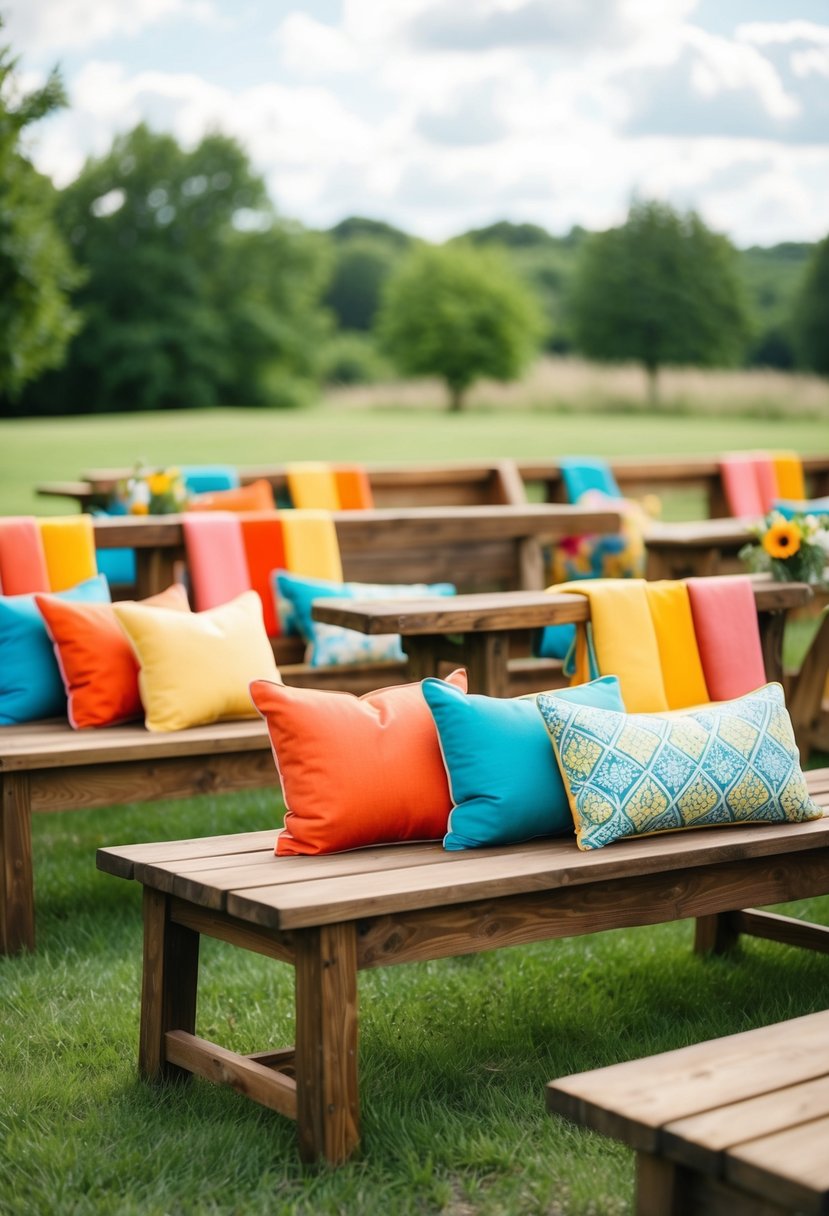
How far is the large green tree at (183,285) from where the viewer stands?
32438 millimetres

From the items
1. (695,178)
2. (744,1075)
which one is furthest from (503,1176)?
(695,178)

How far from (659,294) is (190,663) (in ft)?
115

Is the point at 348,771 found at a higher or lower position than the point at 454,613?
lower

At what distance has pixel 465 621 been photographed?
371 centimetres

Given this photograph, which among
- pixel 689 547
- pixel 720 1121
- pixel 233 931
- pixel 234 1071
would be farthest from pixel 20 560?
pixel 720 1121

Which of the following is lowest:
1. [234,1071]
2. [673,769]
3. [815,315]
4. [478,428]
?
[234,1071]

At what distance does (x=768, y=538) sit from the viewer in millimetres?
4531

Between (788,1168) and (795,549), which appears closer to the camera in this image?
(788,1168)

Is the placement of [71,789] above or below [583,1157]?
above

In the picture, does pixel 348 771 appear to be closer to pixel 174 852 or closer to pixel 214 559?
pixel 174 852

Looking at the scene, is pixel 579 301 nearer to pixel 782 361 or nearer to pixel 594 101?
pixel 782 361

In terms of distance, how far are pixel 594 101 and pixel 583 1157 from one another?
15.4m

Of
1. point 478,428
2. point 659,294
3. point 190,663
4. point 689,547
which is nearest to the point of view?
point 190,663

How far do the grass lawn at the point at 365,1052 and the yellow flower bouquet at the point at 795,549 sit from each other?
3.37 feet
